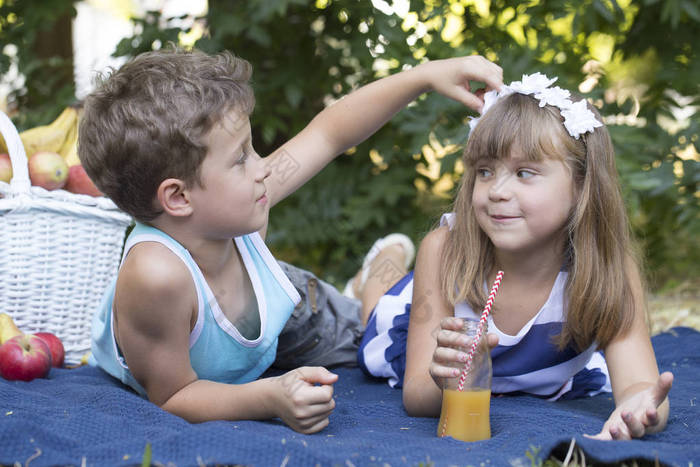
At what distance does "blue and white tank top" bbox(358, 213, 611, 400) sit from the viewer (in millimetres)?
1888

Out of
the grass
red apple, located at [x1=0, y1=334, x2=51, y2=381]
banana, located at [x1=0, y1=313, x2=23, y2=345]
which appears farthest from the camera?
the grass

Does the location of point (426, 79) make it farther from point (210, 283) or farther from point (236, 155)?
point (210, 283)

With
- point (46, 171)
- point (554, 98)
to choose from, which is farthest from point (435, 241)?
point (46, 171)

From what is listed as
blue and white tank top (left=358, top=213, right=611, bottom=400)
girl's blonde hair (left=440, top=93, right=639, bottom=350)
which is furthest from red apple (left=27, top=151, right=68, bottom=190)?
girl's blonde hair (left=440, top=93, right=639, bottom=350)

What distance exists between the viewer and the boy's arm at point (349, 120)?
2.11 metres

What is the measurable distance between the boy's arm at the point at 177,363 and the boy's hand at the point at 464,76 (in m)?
0.88

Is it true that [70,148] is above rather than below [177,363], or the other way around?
above

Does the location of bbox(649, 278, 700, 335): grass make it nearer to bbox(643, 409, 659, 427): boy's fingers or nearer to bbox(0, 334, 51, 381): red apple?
bbox(643, 409, 659, 427): boy's fingers

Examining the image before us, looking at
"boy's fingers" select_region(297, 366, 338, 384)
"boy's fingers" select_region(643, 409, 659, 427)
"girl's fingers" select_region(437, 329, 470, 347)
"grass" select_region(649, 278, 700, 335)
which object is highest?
"girl's fingers" select_region(437, 329, 470, 347)

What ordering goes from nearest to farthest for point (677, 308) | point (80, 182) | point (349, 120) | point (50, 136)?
point (349, 120) → point (80, 182) → point (50, 136) → point (677, 308)

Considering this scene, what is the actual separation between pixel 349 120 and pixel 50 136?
47.6 inches

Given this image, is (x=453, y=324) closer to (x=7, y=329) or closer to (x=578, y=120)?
(x=578, y=120)

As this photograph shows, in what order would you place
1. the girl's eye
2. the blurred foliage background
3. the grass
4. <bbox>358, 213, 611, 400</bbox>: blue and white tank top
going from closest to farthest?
the girl's eye < <bbox>358, 213, 611, 400</bbox>: blue and white tank top < the grass < the blurred foliage background

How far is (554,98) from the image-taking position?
1778 millimetres
